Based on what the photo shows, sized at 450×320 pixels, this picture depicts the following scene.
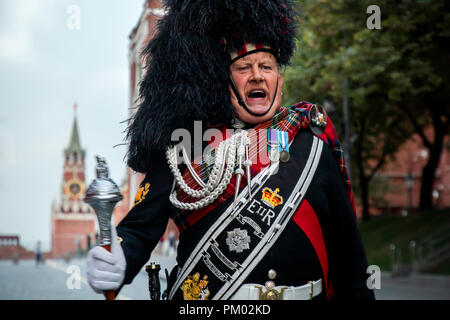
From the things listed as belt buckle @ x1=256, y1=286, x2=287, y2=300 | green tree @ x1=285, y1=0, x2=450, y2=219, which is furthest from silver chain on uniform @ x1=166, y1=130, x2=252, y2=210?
green tree @ x1=285, y1=0, x2=450, y2=219

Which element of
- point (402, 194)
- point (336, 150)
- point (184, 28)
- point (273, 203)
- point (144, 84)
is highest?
point (184, 28)

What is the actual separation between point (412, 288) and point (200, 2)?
12983mm

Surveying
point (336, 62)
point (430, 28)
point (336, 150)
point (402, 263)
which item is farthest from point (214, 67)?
point (402, 263)

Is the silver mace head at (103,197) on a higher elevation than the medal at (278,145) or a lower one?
lower

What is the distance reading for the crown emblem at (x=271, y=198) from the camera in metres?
2.85

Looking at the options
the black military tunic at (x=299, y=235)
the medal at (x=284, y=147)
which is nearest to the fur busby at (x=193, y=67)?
the black military tunic at (x=299, y=235)

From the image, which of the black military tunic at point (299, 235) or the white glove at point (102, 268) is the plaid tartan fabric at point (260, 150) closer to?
the black military tunic at point (299, 235)

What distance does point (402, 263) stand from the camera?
17.6 meters

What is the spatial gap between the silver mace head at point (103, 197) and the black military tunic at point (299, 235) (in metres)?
0.29

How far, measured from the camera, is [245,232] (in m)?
2.81

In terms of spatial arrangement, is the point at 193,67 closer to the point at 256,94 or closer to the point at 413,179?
the point at 256,94

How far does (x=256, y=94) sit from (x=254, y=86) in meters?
0.04

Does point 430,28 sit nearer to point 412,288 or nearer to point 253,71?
point 412,288

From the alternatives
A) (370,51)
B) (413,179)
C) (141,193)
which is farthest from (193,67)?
(413,179)
